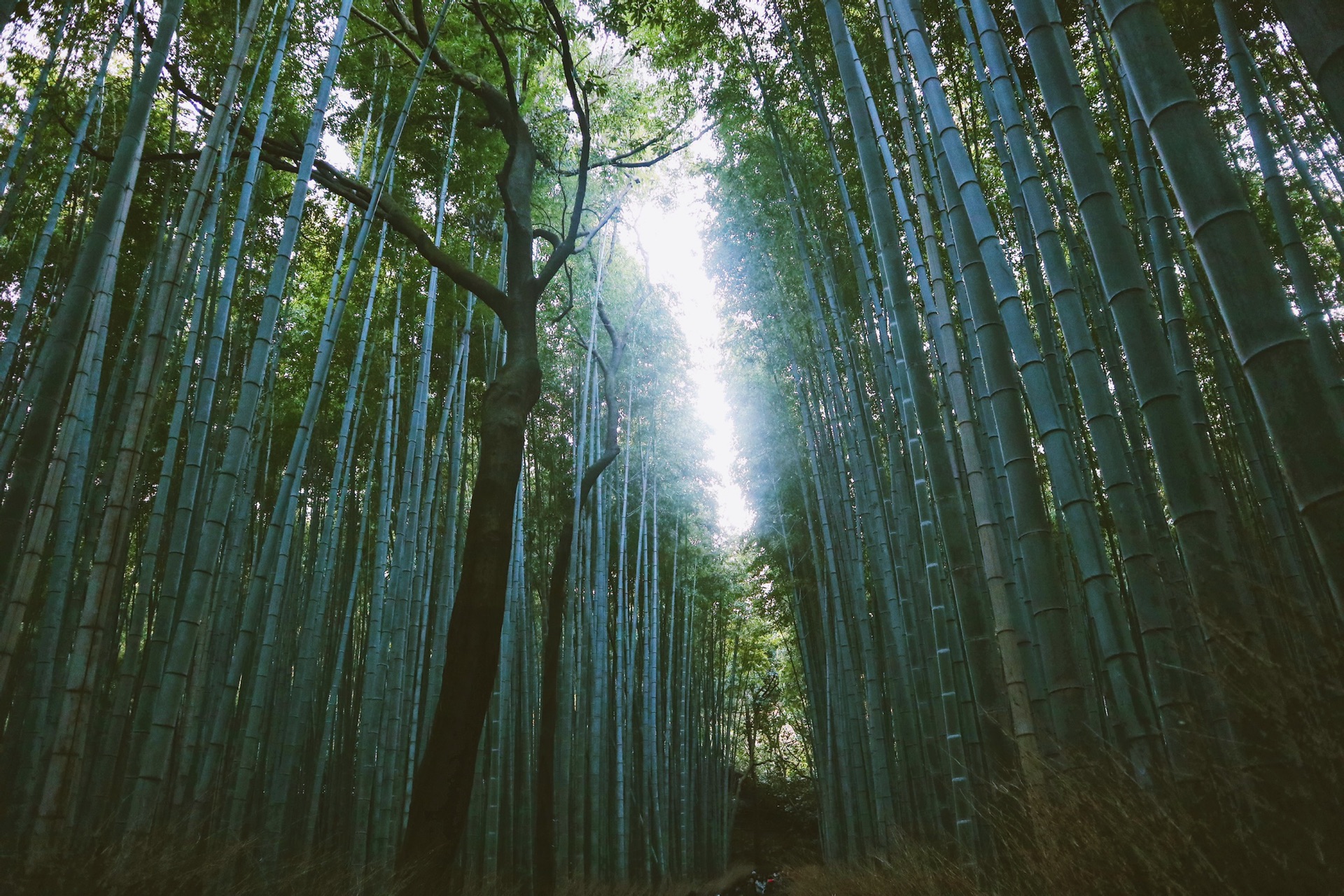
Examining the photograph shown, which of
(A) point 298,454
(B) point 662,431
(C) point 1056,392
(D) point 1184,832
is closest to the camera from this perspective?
(D) point 1184,832

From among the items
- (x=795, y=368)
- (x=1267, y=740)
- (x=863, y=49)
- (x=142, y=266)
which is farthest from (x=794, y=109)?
(x=1267, y=740)

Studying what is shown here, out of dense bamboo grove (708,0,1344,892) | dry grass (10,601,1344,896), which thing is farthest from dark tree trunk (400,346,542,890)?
dense bamboo grove (708,0,1344,892)

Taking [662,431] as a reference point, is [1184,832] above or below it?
below

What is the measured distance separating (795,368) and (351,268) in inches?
129

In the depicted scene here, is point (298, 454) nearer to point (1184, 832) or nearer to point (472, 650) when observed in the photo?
point (472, 650)

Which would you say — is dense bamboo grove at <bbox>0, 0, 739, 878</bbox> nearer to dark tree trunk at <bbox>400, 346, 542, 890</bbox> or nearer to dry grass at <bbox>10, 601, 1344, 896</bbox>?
dark tree trunk at <bbox>400, 346, 542, 890</bbox>

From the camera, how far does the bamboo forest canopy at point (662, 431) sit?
118 cm

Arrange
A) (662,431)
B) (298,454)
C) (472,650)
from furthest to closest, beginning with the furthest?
(662,431) < (298,454) < (472,650)

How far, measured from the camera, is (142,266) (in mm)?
4711

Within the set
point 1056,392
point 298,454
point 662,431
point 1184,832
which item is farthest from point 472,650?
point 662,431

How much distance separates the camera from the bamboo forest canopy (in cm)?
118

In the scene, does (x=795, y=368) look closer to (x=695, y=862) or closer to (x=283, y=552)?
(x=283, y=552)

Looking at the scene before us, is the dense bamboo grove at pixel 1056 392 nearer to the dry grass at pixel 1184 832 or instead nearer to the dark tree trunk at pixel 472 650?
the dry grass at pixel 1184 832

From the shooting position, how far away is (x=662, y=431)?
7477mm
